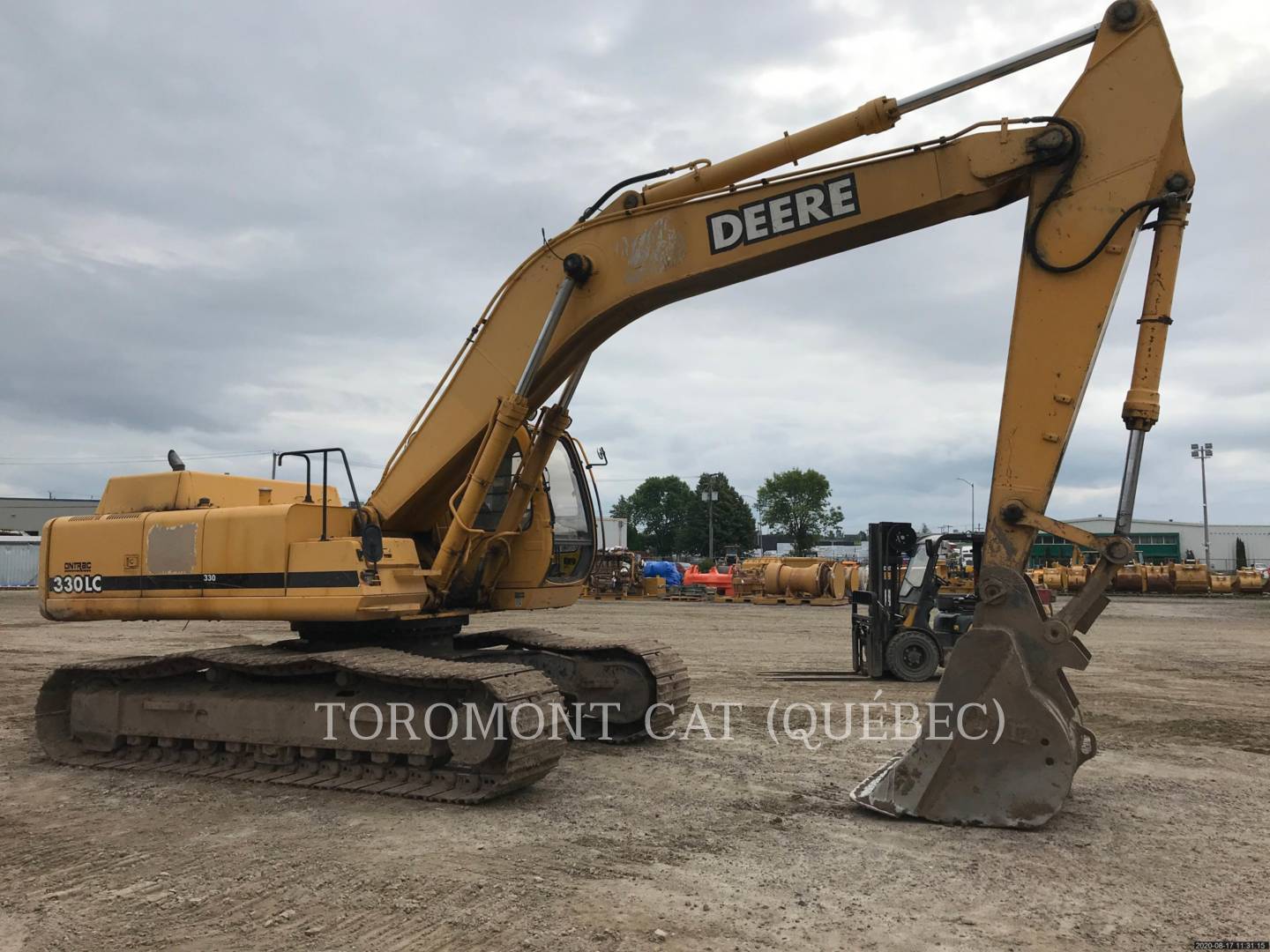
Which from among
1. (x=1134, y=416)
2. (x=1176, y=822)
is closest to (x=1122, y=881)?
(x=1176, y=822)

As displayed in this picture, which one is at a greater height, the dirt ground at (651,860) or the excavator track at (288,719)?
the excavator track at (288,719)

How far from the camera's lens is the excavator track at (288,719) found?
652 cm

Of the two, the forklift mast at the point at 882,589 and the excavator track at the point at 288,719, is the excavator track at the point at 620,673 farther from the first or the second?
the forklift mast at the point at 882,589

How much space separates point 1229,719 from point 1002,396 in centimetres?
597

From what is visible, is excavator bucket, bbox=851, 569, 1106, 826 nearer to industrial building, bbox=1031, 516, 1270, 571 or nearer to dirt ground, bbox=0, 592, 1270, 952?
dirt ground, bbox=0, 592, 1270, 952

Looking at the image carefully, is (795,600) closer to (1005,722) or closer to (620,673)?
(620,673)

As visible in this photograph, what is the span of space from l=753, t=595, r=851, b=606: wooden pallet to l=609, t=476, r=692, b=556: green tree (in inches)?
3454

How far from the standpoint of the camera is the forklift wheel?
12.8 m

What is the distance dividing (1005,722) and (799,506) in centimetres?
10584

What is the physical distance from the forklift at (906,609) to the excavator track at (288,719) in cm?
730

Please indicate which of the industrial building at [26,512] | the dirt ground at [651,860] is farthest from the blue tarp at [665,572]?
the industrial building at [26,512]

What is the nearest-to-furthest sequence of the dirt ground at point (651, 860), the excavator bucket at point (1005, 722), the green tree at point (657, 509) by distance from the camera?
the dirt ground at point (651, 860) < the excavator bucket at point (1005, 722) < the green tree at point (657, 509)

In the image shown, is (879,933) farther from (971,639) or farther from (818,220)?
(818,220)

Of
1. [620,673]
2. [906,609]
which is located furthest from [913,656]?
[620,673]
